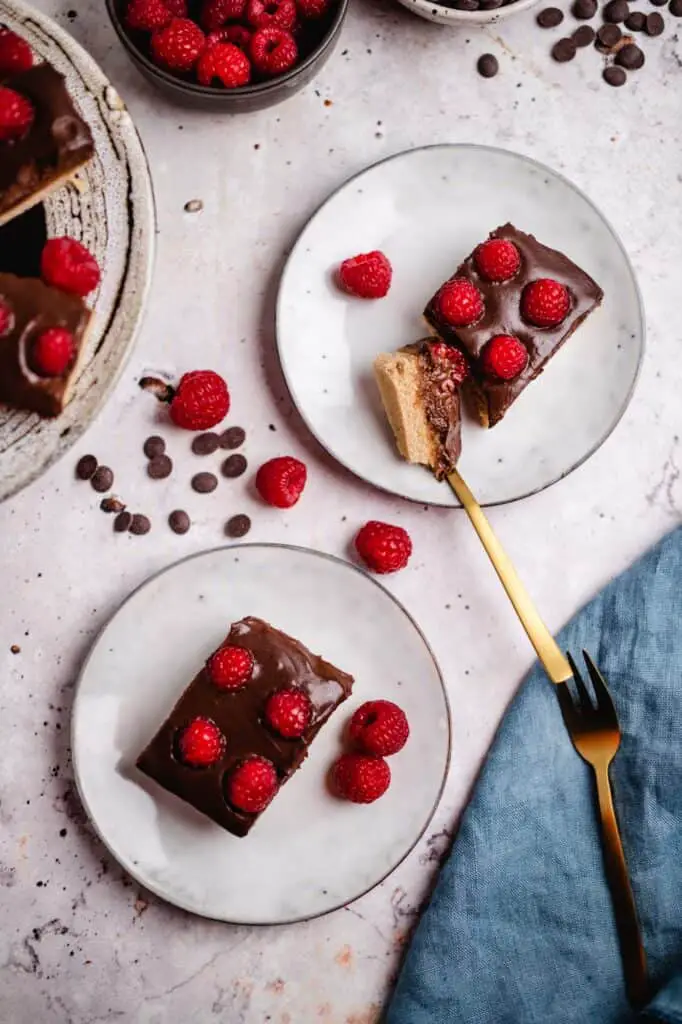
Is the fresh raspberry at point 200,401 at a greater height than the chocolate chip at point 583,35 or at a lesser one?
lesser

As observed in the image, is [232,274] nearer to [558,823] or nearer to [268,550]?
[268,550]

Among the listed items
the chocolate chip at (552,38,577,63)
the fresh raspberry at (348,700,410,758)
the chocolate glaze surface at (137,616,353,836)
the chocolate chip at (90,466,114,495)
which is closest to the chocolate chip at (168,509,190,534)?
the chocolate chip at (90,466,114,495)

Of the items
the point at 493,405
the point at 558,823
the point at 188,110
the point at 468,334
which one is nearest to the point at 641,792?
the point at 558,823

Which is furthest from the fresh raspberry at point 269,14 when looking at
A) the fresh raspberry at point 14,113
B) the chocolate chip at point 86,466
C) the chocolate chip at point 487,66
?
the chocolate chip at point 86,466

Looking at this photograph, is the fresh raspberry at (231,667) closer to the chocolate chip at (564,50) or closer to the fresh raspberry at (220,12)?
the fresh raspberry at (220,12)

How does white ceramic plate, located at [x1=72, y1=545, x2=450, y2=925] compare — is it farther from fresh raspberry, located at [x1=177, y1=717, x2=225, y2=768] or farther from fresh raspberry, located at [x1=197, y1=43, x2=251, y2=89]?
fresh raspberry, located at [x1=197, y1=43, x2=251, y2=89]
